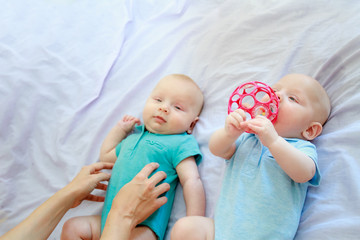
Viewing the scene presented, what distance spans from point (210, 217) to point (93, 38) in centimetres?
115

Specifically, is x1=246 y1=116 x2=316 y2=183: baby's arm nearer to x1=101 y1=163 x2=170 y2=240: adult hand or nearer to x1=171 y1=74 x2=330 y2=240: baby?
x1=171 y1=74 x2=330 y2=240: baby

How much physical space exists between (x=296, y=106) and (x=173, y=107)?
50 cm

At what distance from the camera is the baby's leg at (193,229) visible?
102 centimetres

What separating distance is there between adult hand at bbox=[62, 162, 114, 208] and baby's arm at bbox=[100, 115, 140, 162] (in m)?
0.08

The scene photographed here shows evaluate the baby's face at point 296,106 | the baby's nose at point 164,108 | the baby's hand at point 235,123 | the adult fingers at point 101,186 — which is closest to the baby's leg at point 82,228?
the adult fingers at point 101,186

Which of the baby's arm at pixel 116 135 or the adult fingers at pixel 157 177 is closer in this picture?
the adult fingers at pixel 157 177

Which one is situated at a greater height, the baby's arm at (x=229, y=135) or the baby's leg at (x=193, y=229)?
the baby's arm at (x=229, y=135)

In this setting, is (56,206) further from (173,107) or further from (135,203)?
A: (173,107)

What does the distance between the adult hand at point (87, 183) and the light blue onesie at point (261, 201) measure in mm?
498

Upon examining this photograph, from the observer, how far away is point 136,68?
1.64 metres

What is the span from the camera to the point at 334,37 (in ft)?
4.17

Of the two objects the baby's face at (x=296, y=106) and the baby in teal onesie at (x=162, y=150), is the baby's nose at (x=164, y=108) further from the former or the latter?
the baby's face at (x=296, y=106)

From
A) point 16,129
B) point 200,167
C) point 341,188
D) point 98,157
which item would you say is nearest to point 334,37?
point 341,188

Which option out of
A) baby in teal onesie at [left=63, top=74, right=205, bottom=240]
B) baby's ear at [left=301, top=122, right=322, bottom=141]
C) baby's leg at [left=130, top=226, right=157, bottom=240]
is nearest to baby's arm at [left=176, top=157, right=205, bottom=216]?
baby in teal onesie at [left=63, top=74, right=205, bottom=240]
